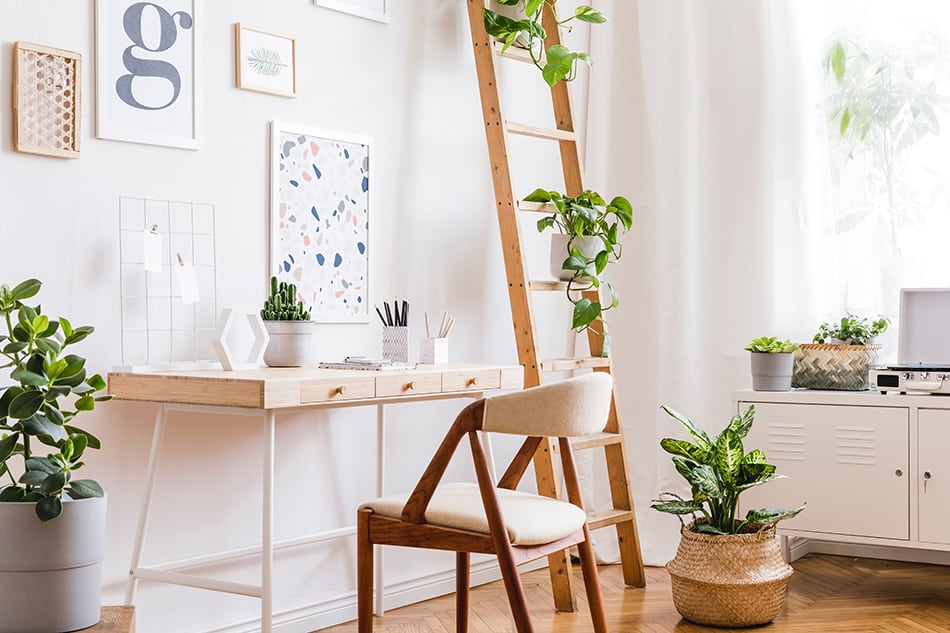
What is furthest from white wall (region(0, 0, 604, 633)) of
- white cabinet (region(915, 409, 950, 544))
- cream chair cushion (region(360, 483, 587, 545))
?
white cabinet (region(915, 409, 950, 544))

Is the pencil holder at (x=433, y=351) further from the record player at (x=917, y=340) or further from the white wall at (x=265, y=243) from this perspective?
the record player at (x=917, y=340)

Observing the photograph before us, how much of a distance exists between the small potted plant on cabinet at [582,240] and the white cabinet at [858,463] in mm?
645

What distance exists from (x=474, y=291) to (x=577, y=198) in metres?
0.50

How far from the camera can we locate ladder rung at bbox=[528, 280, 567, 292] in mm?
3418

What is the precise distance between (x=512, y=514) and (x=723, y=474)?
1.04 meters

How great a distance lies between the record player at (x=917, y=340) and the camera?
133 inches

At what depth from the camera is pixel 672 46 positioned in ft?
13.1

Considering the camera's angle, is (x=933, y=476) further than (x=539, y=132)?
No

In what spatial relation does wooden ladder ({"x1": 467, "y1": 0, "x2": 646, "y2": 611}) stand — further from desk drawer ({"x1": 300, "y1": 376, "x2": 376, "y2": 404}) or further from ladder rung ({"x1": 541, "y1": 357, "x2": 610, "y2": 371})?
desk drawer ({"x1": 300, "y1": 376, "x2": 376, "y2": 404})

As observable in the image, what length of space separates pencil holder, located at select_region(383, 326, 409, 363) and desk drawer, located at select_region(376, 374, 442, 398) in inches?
14.1

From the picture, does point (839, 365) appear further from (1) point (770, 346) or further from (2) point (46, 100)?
(2) point (46, 100)

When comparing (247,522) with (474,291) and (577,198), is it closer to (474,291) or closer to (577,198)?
(474,291)

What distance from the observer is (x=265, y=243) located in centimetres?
303

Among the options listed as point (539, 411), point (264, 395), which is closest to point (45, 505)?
point (264, 395)
